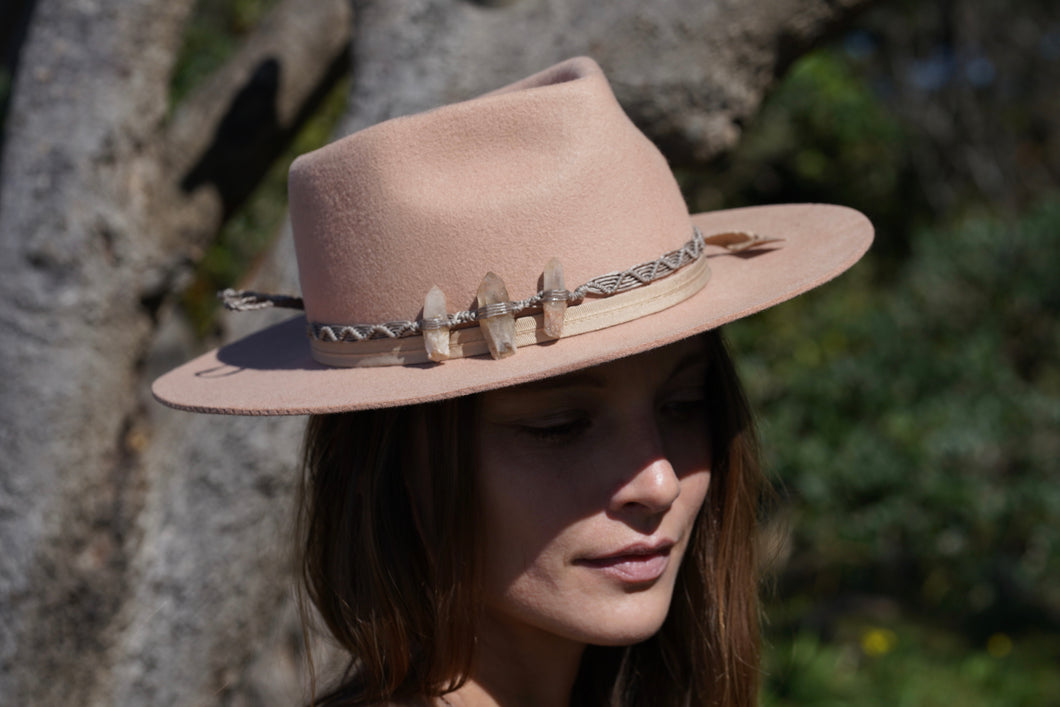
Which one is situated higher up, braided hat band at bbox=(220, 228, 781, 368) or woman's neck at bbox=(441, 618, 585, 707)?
braided hat band at bbox=(220, 228, 781, 368)

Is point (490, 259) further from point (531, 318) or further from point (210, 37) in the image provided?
point (210, 37)

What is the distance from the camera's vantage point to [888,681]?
517 cm

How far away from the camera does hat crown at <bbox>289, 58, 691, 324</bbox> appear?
1448 millimetres

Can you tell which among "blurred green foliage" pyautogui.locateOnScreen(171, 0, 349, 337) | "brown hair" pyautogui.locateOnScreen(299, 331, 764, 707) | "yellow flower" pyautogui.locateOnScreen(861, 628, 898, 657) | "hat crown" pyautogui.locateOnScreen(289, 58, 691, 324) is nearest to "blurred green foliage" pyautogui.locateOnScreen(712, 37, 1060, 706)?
"yellow flower" pyautogui.locateOnScreen(861, 628, 898, 657)

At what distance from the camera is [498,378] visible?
135 cm

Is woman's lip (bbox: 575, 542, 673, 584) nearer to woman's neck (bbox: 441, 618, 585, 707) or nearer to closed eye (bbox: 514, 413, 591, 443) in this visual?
closed eye (bbox: 514, 413, 591, 443)

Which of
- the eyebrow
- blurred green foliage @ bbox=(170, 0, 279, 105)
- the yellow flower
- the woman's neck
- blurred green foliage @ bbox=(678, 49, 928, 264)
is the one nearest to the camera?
the eyebrow

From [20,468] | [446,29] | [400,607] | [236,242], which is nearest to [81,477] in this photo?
[20,468]

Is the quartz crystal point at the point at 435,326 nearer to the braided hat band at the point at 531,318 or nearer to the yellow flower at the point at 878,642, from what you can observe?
the braided hat band at the point at 531,318

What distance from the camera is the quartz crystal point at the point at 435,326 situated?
4.66 feet

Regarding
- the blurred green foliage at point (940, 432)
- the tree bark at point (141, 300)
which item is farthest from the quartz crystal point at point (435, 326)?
the blurred green foliage at point (940, 432)

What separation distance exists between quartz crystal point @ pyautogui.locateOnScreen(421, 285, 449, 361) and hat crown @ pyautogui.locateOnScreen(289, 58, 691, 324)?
0.11 feet

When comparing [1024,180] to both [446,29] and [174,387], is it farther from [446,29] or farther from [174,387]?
[174,387]

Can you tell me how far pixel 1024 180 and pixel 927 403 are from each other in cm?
971
